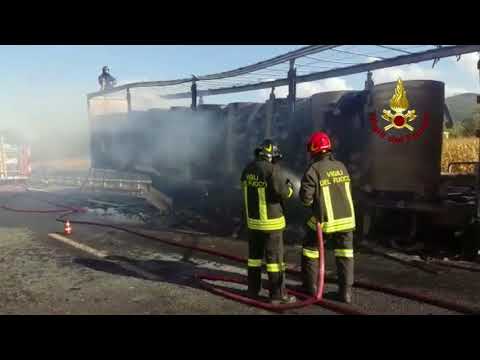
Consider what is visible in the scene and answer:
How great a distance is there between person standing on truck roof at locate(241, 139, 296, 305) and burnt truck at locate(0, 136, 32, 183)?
668 inches

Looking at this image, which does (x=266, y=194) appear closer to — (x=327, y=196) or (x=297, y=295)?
(x=327, y=196)

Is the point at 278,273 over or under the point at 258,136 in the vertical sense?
under

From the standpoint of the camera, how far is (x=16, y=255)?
6.61 meters

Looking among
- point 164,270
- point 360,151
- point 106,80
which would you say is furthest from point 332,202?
point 106,80

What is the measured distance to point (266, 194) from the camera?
4.33 m

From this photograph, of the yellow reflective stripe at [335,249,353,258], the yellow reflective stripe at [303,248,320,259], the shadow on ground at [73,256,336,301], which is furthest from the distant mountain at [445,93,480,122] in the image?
the shadow on ground at [73,256,336,301]

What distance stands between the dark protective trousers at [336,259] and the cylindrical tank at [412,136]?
2.79m

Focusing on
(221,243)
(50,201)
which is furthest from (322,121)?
(50,201)

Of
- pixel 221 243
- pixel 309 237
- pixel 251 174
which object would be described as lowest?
pixel 221 243

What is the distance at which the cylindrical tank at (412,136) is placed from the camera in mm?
6598

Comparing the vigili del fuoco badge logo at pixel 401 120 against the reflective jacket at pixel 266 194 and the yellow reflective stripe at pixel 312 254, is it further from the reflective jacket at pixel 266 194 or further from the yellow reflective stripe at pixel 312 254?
the reflective jacket at pixel 266 194
